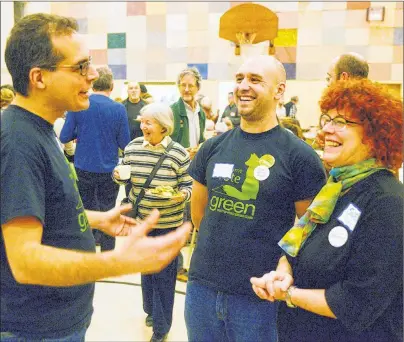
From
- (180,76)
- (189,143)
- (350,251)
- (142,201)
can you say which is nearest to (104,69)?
(180,76)

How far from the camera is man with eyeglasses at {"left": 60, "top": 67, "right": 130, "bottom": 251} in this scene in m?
3.82

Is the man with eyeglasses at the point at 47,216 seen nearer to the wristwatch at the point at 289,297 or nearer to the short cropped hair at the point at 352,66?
the wristwatch at the point at 289,297

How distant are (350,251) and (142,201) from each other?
1770 mm

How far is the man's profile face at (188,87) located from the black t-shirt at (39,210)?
8.64ft

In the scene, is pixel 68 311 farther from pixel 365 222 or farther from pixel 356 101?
pixel 356 101

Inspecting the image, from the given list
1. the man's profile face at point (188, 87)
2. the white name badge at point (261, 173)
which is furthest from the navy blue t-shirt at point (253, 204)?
the man's profile face at point (188, 87)

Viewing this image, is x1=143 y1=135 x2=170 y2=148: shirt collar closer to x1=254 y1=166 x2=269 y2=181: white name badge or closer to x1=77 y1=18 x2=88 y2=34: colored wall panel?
x1=254 y1=166 x2=269 y2=181: white name badge

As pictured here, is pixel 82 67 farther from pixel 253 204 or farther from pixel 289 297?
pixel 289 297

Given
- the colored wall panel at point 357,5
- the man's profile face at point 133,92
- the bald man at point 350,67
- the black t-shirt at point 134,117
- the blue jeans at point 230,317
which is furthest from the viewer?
the colored wall panel at point 357,5

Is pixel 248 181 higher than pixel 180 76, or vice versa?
pixel 180 76

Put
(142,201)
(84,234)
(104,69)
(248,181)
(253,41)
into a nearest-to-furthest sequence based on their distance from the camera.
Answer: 1. (84,234)
2. (248,181)
3. (142,201)
4. (104,69)
5. (253,41)

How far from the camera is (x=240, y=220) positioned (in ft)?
6.04

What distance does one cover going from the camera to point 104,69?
3922 mm

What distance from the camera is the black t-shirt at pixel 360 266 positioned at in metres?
1.29
